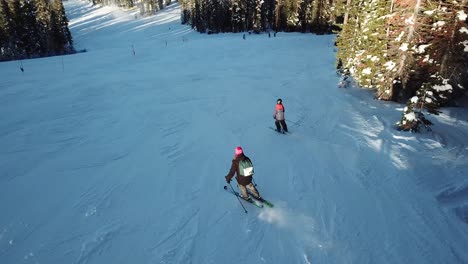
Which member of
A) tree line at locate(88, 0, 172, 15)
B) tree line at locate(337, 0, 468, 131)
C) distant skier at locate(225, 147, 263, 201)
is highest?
tree line at locate(88, 0, 172, 15)

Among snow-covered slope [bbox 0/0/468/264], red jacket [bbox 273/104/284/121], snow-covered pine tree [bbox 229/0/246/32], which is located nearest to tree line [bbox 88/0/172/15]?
snow-covered pine tree [bbox 229/0/246/32]

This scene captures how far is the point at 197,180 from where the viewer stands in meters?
10.2

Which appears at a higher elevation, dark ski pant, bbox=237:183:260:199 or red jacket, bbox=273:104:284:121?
red jacket, bbox=273:104:284:121

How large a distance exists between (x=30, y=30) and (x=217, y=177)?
5903 centimetres

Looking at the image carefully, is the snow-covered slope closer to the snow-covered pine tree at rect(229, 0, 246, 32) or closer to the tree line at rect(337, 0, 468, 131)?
the tree line at rect(337, 0, 468, 131)

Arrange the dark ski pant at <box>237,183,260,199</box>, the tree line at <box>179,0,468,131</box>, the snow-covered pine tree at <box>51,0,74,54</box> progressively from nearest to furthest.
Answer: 1. the dark ski pant at <box>237,183,260,199</box>
2. the tree line at <box>179,0,468,131</box>
3. the snow-covered pine tree at <box>51,0,74,54</box>

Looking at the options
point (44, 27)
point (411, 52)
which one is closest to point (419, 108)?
point (411, 52)

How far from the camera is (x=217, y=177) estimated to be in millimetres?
10344

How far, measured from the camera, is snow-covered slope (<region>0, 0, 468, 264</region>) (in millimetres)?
7383

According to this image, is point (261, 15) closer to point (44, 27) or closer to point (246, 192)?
point (44, 27)

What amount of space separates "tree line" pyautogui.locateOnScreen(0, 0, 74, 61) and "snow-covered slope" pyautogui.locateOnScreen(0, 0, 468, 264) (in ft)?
121

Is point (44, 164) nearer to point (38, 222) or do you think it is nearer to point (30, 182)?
point (30, 182)

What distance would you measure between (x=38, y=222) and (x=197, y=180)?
4.64 m

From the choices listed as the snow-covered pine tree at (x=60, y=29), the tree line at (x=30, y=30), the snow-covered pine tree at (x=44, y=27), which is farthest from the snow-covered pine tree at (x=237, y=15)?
the snow-covered pine tree at (x=44, y=27)
